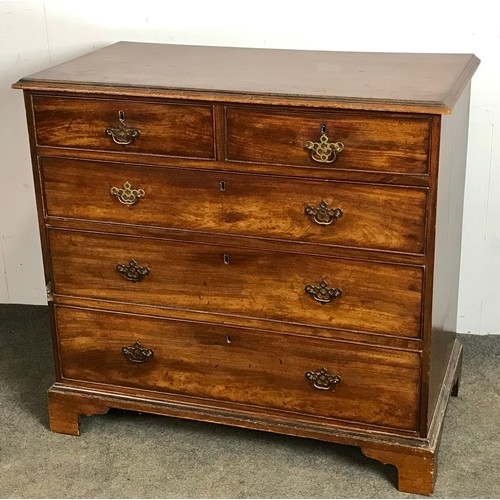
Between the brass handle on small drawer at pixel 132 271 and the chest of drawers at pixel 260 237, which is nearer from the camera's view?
the chest of drawers at pixel 260 237

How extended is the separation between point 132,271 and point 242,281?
0.99 ft

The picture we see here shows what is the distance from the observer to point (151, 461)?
2650mm

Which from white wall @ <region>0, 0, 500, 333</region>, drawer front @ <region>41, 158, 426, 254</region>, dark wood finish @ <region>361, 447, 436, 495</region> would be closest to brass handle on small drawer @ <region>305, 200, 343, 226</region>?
drawer front @ <region>41, 158, 426, 254</region>

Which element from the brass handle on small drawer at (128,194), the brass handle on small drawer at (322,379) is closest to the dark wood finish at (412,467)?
the brass handle on small drawer at (322,379)

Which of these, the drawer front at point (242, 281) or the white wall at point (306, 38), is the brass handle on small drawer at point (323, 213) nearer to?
the drawer front at point (242, 281)

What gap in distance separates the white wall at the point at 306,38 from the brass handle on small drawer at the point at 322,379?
32.3 inches

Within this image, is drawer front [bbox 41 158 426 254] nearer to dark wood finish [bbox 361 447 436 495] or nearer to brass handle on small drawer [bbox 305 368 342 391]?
brass handle on small drawer [bbox 305 368 342 391]

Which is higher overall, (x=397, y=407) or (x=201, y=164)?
(x=201, y=164)

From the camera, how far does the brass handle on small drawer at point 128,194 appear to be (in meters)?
2.48

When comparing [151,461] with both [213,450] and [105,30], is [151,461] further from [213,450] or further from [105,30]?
[105,30]

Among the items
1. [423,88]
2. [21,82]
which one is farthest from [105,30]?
[423,88]

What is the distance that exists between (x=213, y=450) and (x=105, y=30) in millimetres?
1339

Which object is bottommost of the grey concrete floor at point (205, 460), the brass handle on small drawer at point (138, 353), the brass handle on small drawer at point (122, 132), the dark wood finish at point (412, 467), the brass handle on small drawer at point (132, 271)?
the grey concrete floor at point (205, 460)

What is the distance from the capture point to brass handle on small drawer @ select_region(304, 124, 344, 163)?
2262 mm
